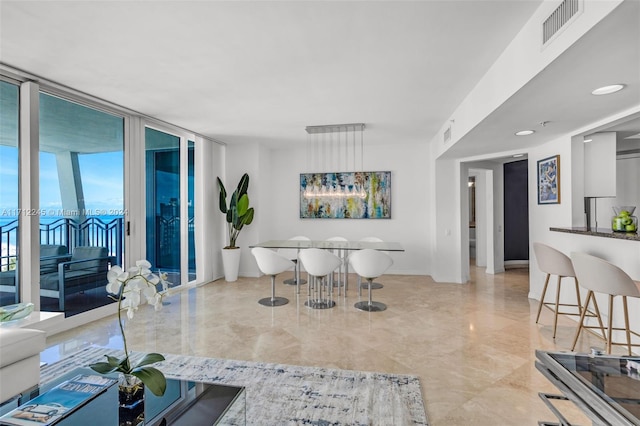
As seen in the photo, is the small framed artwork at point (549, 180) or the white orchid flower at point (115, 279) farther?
the small framed artwork at point (549, 180)

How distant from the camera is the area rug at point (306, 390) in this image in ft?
6.46

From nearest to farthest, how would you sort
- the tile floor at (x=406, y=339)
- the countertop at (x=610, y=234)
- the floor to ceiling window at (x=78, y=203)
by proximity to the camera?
the tile floor at (x=406, y=339)
the countertop at (x=610, y=234)
the floor to ceiling window at (x=78, y=203)

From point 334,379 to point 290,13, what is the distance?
9.03 ft

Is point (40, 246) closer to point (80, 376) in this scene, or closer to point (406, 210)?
Result: point (80, 376)

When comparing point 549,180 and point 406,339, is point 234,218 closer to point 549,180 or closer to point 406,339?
point 406,339

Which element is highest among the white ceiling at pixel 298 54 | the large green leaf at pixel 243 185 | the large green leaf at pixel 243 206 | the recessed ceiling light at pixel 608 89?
the white ceiling at pixel 298 54

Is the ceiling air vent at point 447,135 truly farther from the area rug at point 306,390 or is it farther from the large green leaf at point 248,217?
the large green leaf at point 248,217

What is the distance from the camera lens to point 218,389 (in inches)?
67.4

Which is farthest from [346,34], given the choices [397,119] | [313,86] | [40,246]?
[40,246]

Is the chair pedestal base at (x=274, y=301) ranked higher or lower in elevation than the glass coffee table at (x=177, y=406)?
lower

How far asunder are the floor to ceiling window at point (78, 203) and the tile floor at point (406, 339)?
1.81 ft

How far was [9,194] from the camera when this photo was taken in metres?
3.07

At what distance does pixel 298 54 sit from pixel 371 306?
3240mm

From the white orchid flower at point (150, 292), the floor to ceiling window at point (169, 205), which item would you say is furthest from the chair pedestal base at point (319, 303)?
the white orchid flower at point (150, 292)
